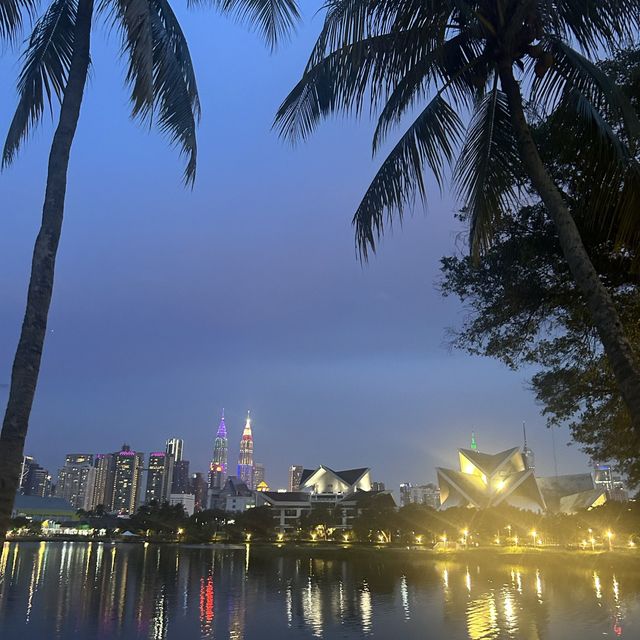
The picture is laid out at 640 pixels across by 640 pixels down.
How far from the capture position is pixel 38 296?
4797 mm

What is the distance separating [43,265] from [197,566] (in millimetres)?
42046

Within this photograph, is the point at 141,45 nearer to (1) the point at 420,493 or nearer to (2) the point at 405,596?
(2) the point at 405,596

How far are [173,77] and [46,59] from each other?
4.30 ft

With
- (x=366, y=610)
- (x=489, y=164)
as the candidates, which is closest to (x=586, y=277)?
(x=489, y=164)

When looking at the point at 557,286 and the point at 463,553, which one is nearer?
the point at 557,286

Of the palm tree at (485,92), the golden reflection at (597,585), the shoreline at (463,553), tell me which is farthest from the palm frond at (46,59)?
the shoreline at (463,553)

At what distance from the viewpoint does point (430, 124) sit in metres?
6.48

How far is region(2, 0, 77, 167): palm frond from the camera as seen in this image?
6.17 m

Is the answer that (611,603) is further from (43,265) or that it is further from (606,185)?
(43,265)

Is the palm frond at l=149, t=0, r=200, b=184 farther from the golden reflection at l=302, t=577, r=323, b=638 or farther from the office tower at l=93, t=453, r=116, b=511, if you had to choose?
the office tower at l=93, t=453, r=116, b=511

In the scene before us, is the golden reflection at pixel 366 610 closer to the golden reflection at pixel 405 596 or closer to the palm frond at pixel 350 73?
the golden reflection at pixel 405 596

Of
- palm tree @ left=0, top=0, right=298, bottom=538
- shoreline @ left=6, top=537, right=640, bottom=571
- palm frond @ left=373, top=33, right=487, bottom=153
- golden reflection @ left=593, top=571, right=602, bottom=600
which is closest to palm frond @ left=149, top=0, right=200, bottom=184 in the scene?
palm tree @ left=0, top=0, right=298, bottom=538

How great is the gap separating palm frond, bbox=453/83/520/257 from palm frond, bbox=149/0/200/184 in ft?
10.3

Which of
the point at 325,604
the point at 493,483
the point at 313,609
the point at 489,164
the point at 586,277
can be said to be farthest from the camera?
the point at 493,483
